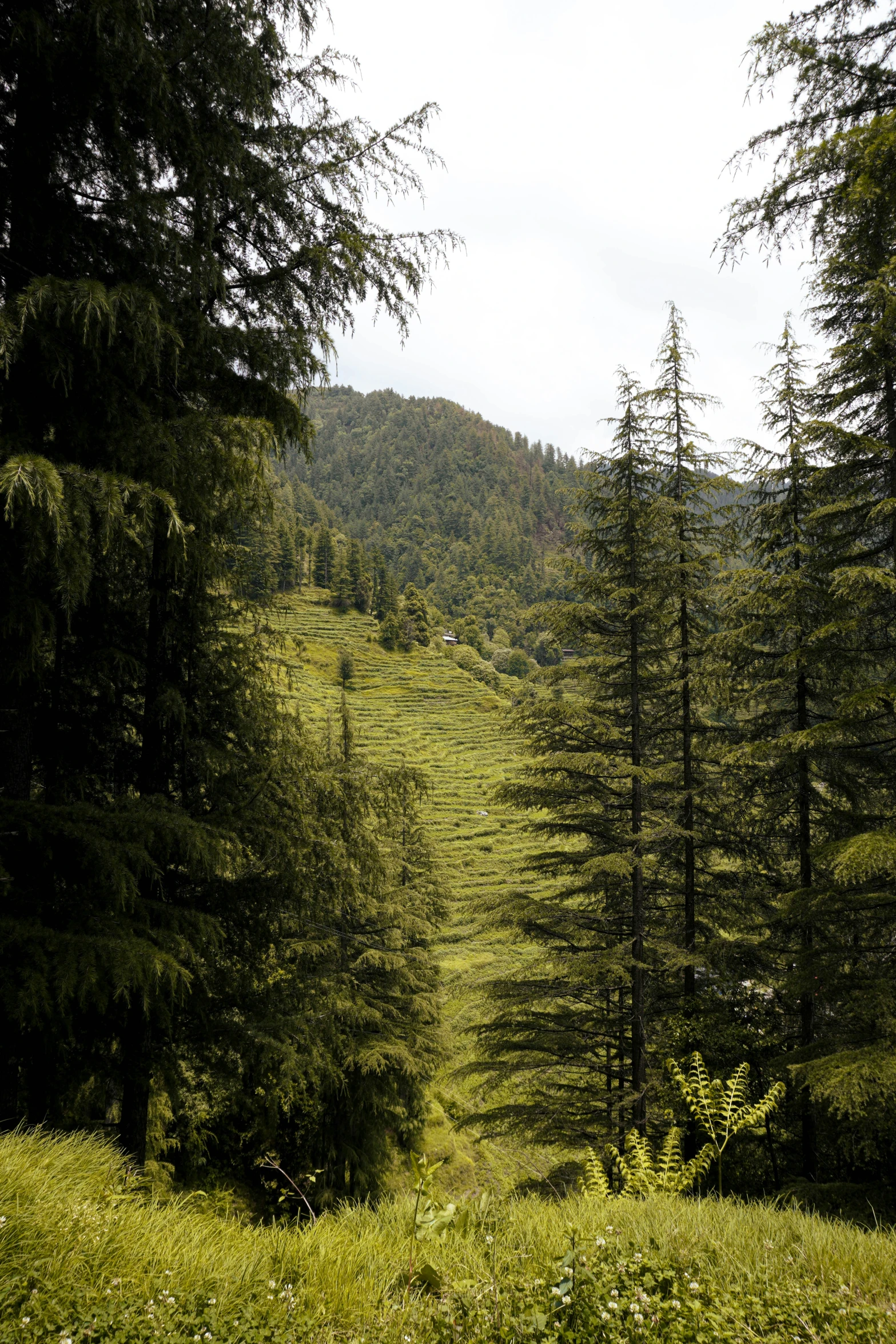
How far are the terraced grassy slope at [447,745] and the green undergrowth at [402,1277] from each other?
4316mm

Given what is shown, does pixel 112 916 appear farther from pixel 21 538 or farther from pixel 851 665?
pixel 851 665

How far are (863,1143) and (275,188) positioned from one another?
963 cm

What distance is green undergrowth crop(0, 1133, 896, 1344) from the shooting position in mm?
2234

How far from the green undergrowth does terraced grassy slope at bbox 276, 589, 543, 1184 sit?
14.2ft

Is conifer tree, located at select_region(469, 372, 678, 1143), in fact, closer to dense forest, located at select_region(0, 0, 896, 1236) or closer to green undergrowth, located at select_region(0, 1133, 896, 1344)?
dense forest, located at select_region(0, 0, 896, 1236)

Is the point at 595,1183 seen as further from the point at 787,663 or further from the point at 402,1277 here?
the point at 787,663

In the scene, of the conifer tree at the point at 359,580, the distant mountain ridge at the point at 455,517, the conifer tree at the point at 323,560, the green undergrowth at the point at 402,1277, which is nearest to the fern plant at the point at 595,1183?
the green undergrowth at the point at 402,1277

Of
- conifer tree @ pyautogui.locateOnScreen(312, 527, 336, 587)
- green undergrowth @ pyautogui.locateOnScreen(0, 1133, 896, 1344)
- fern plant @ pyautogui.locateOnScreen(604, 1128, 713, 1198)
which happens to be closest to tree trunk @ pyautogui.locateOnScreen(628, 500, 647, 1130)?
fern plant @ pyautogui.locateOnScreen(604, 1128, 713, 1198)

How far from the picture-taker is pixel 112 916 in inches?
144

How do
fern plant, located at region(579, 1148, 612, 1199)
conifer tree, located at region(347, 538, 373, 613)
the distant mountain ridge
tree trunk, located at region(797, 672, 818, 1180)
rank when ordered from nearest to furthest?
fern plant, located at region(579, 1148, 612, 1199)
tree trunk, located at region(797, 672, 818, 1180)
conifer tree, located at region(347, 538, 373, 613)
the distant mountain ridge

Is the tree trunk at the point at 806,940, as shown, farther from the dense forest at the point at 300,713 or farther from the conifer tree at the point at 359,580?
the conifer tree at the point at 359,580

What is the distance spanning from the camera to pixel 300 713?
6613 millimetres

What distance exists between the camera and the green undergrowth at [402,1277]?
7.33 ft

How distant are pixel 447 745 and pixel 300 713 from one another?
4549 centimetres
